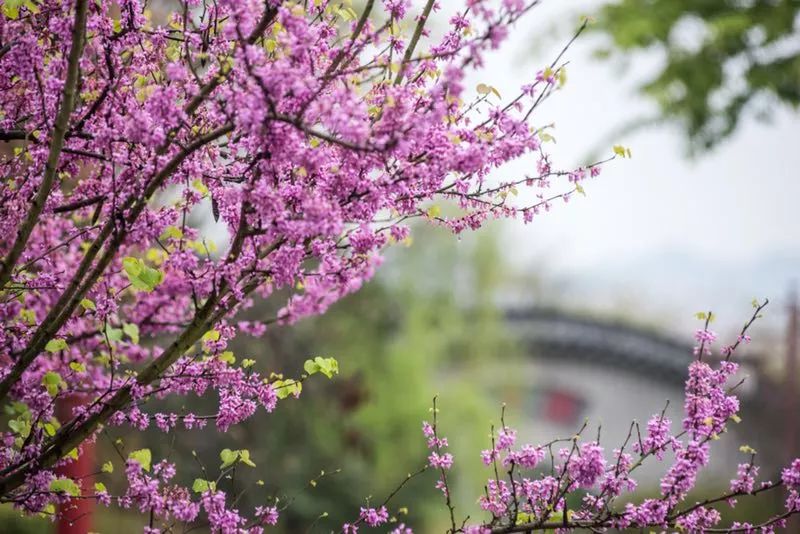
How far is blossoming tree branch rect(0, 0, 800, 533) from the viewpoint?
215 centimetres

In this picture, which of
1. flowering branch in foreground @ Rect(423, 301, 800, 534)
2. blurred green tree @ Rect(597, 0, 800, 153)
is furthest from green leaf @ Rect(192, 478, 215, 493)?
blurred green tree @ Rect(597, 0, 800, 153)

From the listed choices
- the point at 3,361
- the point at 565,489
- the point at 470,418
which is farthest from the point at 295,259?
the point at 470,418

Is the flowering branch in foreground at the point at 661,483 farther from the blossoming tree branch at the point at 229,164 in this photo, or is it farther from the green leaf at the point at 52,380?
the green leaf at the point at 52,380

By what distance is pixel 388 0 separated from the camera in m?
2.64

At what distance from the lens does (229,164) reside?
2.80 m

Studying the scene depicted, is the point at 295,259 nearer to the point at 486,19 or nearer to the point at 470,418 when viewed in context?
the point at 486,19

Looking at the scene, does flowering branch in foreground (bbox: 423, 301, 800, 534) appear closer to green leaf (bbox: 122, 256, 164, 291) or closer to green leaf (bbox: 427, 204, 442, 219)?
green leaf (bbox: 427, 204, 442, 219)

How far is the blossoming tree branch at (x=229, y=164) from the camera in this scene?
84.8 inches

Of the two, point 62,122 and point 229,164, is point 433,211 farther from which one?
point 62,122

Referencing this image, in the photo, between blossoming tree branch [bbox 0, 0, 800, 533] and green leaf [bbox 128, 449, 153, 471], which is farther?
green leaf [bbox 128, 449, 153, 471]

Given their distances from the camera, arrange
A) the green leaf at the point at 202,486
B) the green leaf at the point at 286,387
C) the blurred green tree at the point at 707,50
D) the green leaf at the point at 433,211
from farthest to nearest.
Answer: the blurred green tree at the point at 707,50
the green leaf at the point at 286,387
the green leaf at the point at 433,211
the green leaf at the point at 202,486

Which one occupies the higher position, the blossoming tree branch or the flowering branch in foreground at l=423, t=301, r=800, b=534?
the blossoming tree branch

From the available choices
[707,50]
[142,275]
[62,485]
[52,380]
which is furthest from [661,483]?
[707,50]

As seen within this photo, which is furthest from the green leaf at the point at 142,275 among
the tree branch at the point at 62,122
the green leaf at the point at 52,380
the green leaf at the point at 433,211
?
the green leaf at the point at 433,211
